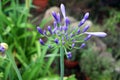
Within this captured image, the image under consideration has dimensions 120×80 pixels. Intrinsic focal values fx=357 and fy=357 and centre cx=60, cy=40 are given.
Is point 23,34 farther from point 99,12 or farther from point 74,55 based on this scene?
point 99,12

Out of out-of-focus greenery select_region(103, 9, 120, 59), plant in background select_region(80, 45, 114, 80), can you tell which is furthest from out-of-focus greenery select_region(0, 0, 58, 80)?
out-of-focus greenery select_region(103, 9, 120, 59)

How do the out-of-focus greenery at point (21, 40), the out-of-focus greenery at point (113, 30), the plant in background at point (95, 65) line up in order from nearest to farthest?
the out-of-focus greenery at point (21, 40), the plant in background at point (95, 65), the out-of-focus greenery at point (113, 30)

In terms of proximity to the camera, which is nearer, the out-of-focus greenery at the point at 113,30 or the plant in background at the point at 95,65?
the plant in background at the point at 95,65

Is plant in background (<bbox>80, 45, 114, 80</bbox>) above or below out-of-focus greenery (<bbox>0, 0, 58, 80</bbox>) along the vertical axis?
below

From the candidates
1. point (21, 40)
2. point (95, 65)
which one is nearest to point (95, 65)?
point (95, 65)

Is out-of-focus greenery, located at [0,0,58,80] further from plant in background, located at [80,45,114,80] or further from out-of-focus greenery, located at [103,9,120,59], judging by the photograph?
out-of-focus greenery, located at [103,9,120,59]

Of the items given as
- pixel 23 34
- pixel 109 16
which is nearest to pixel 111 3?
pixel 109 16

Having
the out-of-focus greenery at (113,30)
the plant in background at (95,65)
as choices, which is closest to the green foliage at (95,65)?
the plant in background at (95,65)

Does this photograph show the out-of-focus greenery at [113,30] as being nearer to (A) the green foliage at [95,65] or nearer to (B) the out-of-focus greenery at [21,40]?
(A) the green foliage at [95,65]

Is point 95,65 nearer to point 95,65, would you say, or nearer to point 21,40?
point 95,65

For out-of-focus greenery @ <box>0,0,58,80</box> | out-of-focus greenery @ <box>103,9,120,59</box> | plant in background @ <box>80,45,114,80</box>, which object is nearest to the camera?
out-of-focus greenery @ <box>0,0,58,80</box>

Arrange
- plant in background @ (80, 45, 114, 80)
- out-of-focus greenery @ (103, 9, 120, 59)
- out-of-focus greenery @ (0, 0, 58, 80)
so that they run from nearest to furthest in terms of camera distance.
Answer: out-of-focus greenery @ (0, 0, 58, 80) < plant in background @ (80, 45, 114, 80) < out-of-focus greenery @ (103, 9, 120, 59)
